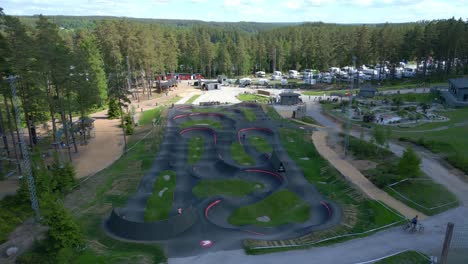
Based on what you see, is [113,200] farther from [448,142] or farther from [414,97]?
[414,97]

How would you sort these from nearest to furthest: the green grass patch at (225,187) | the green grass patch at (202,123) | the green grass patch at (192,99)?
the green grass patch at (225,187) < the green grass patch at (202,123) < the green grass patch at (192,99)

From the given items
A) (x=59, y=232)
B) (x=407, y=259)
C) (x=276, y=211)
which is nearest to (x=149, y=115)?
(x=276, y=211)

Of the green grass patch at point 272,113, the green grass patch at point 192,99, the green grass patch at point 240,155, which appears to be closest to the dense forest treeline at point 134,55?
the green grass patch at point 192,99

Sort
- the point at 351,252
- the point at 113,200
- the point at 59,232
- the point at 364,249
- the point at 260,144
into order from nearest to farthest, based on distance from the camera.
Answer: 1. the point at 59,232
2. the point at 351,252
3. the point at 364,249
4. the point at 113,200
5. the point at 260,144

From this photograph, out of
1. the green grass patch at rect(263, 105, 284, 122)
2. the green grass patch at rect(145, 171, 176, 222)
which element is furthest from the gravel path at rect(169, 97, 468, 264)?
the green grass patch at rect(263, 105, 284, 122)

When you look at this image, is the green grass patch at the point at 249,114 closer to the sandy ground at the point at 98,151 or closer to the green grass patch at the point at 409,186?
the sandy ground at the point at 98,151

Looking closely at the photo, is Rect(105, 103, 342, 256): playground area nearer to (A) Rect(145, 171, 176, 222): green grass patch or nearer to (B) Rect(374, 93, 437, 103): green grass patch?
(A) Rect(145, 171, 176, 222): green grass patch
